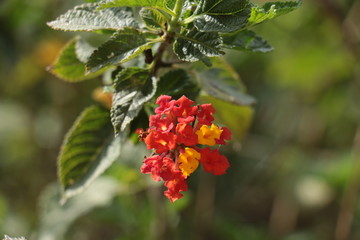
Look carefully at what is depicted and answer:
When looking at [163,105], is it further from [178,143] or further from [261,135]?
[261,135]

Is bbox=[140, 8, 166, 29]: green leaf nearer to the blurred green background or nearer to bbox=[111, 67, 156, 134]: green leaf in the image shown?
bbox=[111, 67, 156, 134]: green leaf

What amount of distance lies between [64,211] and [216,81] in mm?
821

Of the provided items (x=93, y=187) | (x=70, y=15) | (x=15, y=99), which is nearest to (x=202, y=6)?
(x=70, y=15)

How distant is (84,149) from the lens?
1.06 meters

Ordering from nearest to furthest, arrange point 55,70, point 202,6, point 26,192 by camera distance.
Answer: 1. point 202,6
2. point 55,70
3. point 26,192

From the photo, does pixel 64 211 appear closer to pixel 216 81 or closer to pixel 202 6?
pixel 216 81

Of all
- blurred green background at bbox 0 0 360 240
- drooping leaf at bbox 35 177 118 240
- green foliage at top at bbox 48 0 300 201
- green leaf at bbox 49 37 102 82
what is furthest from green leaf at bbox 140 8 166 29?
blurred green background at bbox 0 0 360 240

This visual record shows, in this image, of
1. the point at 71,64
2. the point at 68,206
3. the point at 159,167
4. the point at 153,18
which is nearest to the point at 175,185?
the point at 159,167

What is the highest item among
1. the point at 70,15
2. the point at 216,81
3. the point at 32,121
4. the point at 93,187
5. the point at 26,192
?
the point at 70,15

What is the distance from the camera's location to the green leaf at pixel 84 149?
105cm

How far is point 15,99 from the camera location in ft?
8.23

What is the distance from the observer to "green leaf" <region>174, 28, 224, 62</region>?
83 cm

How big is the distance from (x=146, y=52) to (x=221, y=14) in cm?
16

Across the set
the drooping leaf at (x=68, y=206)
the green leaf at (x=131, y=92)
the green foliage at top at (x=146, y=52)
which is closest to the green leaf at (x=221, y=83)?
the green foliage at top at (x=146, y=52)
